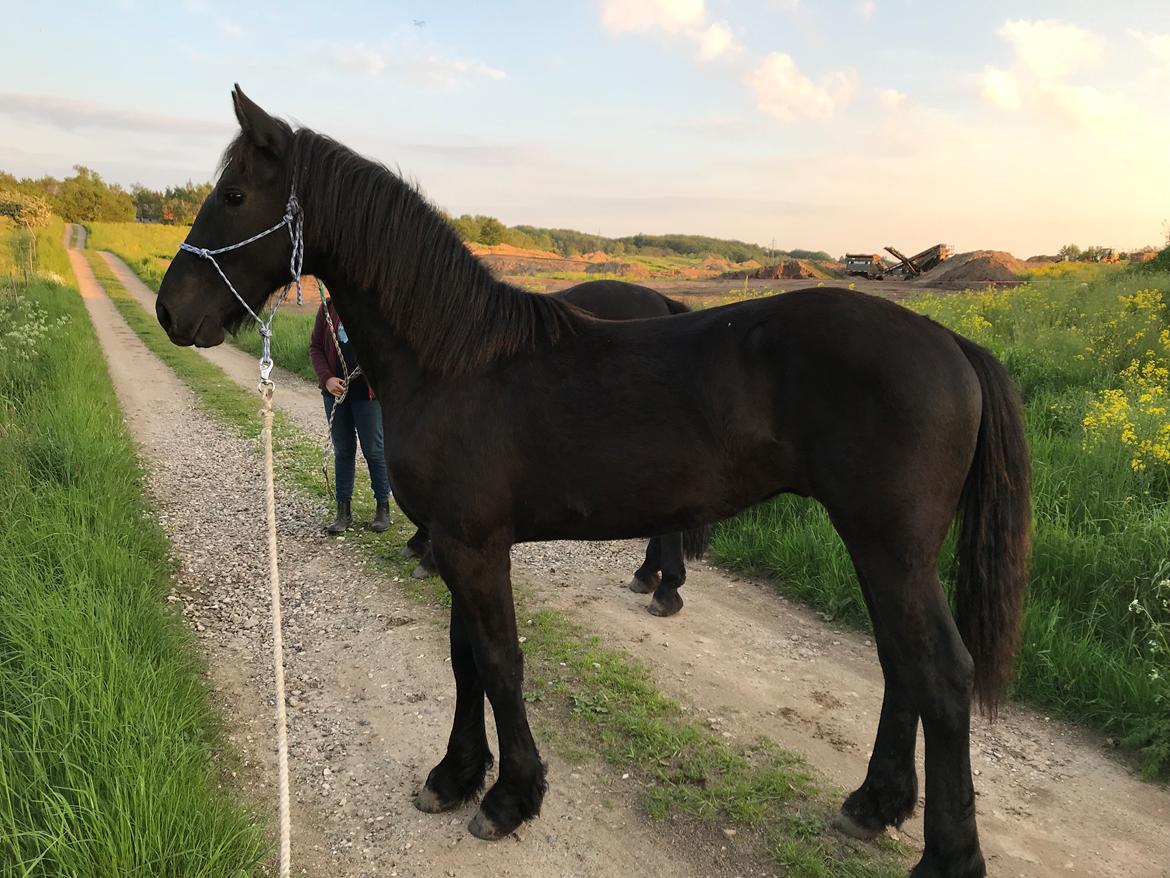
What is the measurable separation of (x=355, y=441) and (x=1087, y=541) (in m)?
5.46

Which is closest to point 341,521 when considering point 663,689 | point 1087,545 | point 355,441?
point 355,441

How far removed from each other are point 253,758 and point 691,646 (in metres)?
2.40

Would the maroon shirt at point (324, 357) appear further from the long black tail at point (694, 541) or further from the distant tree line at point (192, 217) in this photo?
the distant tree line at point (192, 217)

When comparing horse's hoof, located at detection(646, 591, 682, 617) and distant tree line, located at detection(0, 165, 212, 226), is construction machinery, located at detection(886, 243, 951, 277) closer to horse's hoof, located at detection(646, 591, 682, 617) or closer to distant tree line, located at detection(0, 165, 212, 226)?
horse's hoof, located at detection(646, 591, 682, 617)

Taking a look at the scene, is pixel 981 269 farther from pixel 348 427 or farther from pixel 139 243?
pixel 139 243

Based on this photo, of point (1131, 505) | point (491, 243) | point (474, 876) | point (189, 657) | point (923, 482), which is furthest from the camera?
point (491, 243)

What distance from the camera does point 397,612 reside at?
4461 millimetres

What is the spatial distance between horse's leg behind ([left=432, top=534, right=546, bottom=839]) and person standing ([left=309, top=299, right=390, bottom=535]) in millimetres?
3491

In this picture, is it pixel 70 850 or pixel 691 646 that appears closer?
pixel 70 850

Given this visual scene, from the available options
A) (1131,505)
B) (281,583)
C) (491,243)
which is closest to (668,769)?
(281,583)

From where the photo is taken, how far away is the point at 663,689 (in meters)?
3.59

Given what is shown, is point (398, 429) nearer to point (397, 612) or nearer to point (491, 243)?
point (397, 612)

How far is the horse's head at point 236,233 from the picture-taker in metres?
2.42

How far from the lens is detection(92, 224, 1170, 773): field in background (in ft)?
11.1
